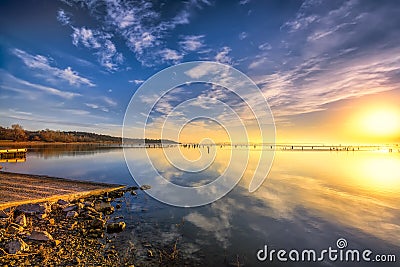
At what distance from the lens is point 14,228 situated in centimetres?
966

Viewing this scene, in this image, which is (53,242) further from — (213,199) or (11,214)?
(213,199)

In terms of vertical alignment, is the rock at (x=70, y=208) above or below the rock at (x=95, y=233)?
above

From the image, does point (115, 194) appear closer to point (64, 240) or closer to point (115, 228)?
point (115, 228)

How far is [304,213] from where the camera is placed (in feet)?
49.7

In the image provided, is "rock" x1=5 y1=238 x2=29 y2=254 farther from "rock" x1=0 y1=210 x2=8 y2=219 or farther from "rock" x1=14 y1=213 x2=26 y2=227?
"rock" x1=0 y1=210 x2=8 y2=219

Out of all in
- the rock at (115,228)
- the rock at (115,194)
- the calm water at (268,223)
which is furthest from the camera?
the rock at (115,194)

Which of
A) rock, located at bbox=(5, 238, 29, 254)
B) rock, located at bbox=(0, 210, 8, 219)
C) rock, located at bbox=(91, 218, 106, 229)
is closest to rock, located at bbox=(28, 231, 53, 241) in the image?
rock, located at bbox=(5, 238, 29, 254)

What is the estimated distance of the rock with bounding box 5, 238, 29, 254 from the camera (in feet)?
25.7

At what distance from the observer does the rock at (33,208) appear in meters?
12.3

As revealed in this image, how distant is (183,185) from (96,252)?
15762 millimetres

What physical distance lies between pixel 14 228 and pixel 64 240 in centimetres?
251

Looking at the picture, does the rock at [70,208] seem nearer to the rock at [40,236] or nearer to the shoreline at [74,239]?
the shoreline at [74,239]

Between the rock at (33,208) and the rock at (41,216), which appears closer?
the rock at (41,216)

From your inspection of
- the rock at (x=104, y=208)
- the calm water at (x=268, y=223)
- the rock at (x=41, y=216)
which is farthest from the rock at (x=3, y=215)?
the calm water at (x=268, y=223)
